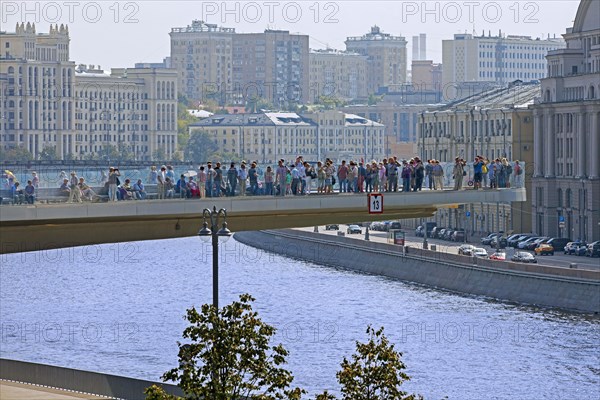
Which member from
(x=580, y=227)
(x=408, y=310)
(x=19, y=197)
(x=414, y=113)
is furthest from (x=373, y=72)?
(x=19, y=197)

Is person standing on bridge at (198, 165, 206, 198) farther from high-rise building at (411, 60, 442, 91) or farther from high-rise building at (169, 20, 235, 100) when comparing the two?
high-rise building at (411, 60, 442, 91)

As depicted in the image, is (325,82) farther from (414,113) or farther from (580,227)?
(580,227)

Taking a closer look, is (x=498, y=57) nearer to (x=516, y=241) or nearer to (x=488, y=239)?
(x=488, y=239)

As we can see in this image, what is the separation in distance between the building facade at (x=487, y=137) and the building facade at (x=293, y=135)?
33.7 m

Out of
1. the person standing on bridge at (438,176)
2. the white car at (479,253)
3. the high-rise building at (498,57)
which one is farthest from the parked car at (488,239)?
the high-rise building at (498,57)

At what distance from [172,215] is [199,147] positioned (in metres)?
87.5

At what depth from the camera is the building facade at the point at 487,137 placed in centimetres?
6306

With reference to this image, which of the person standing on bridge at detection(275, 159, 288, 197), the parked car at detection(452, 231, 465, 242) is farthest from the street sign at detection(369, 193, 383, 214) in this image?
the parked car at detection(452, 231, 465, 242)

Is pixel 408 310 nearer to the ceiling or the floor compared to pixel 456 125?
nearer to the floor

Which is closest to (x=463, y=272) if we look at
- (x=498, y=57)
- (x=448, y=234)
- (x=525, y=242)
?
(x=525, y=242)

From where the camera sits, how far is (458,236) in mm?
62812

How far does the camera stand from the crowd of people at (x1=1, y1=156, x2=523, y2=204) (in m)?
22.7

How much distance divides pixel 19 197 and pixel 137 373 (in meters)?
10.9

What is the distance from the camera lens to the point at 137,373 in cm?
3238
